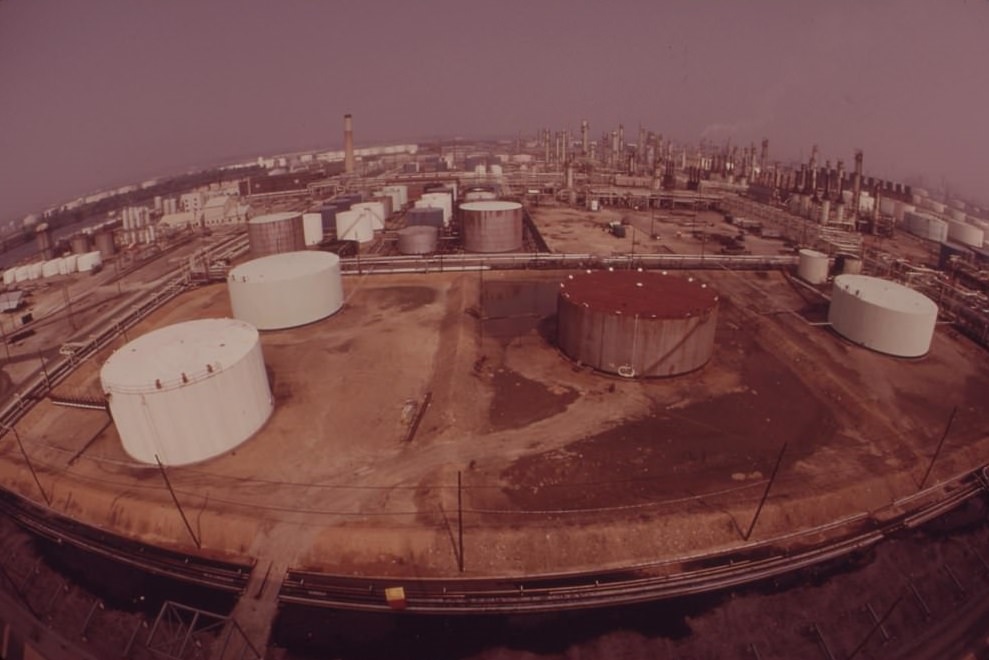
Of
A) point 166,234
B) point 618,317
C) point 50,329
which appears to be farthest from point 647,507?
point 166,234

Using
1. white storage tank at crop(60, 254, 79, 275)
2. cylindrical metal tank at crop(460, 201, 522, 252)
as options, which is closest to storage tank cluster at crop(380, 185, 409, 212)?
cylindrical metal tank at crop(460, 201, 522, 252)

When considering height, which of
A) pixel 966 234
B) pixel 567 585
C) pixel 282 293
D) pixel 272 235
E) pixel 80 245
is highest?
pixel 272 235

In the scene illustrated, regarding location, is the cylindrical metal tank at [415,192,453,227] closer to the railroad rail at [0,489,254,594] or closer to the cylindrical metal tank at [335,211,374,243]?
the cylindrical metal tank at [335,211,374,243]

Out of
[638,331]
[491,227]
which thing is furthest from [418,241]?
[638,331]

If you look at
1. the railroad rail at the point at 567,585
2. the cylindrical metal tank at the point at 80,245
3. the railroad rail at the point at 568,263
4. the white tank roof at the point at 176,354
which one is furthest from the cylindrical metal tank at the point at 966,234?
the cylindrical metal tank at the point at 80,245

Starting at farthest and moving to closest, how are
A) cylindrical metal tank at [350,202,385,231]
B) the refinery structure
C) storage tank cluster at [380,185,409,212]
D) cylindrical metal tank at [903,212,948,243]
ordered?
1. storage tank cluster at [380,185,409,212]
2. cylindrical metal tank at [903,212,948,243]
3. cylindrical metal tank at [350,202,385,231]
4. the refinery structure

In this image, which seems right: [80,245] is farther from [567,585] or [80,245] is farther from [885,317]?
[885,317]

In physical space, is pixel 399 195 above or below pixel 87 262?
above
